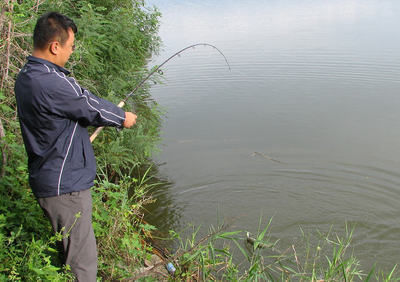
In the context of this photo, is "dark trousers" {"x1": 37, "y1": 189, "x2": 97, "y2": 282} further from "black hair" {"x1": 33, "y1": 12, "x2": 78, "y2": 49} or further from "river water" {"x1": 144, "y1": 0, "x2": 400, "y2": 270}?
"river water" {"x1": 144, "y1": 0, "x2": 400, "y2": 270}

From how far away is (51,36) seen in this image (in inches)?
90.5

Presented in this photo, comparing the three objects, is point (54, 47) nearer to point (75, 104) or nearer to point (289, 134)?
point (75, 104)

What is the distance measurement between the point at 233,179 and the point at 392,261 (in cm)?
269

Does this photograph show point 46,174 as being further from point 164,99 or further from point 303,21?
point 303,21

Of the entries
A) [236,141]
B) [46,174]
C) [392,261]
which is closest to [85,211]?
[46,174]

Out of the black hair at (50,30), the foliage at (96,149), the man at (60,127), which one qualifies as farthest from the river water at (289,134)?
the black hair at (50,30)

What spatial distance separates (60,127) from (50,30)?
0.57 metres

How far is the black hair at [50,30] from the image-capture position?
2.29 m

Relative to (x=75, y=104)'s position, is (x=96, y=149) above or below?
below

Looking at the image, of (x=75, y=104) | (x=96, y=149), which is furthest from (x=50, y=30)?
(x=96, y=149)

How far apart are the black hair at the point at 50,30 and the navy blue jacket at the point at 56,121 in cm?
11

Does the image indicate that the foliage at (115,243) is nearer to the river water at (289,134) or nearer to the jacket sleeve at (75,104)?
the jacket sleeve at (75,104)

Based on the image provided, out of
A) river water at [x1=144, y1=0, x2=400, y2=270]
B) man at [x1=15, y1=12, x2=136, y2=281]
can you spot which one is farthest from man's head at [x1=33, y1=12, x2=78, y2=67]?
→ river water at [x1=144, y1=0, x2=400, y2=270]

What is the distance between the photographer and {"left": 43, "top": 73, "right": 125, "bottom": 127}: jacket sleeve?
2.23 m
